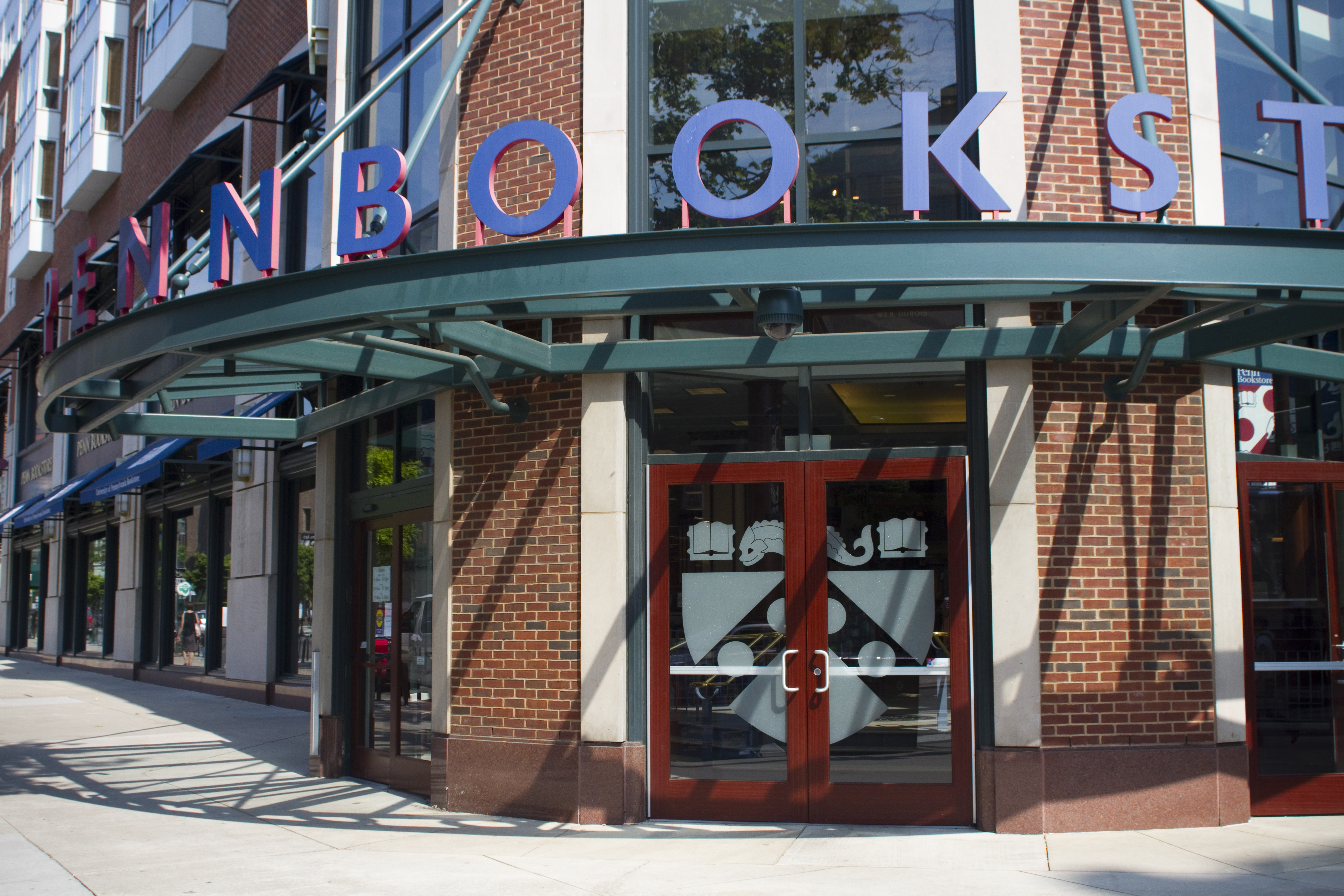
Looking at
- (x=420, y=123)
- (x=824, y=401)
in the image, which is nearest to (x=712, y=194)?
(x=824, y=401)

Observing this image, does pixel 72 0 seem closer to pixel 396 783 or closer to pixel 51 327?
pixel 51 327

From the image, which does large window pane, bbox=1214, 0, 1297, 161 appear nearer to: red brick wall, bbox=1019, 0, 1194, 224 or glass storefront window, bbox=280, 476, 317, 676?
red brick wall, bbox=1019, 0, 1194, 224

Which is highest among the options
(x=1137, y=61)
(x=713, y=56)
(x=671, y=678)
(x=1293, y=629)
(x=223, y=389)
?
(x=713, y=56)

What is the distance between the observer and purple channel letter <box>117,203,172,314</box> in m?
7.79

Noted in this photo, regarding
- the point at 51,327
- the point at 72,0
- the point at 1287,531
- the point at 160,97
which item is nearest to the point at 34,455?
the point at 72,0

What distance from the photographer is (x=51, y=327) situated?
32.9 ft

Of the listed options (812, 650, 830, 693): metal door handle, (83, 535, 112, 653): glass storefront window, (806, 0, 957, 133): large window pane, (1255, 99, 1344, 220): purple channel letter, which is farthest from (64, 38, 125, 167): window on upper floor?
(1255, 99, 1344, 220): purple channel letter

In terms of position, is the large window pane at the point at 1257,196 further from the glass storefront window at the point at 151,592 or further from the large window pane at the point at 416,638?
the glass storefront window at the point at 151,592

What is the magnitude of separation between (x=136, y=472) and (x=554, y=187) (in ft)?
42.3

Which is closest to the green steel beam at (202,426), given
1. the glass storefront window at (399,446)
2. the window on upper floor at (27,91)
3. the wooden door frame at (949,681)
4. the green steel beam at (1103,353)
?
the glass storefront window at (399,446)

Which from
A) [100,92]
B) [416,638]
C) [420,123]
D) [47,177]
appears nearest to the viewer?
[416,638]

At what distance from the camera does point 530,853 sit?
289 inches

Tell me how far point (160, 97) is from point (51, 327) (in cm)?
1212

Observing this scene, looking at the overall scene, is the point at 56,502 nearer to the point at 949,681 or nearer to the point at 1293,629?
the point at 949,681
